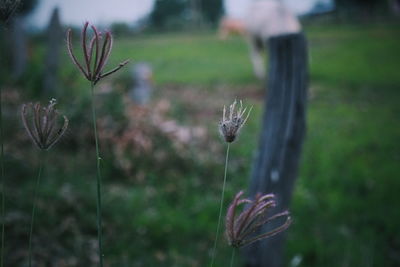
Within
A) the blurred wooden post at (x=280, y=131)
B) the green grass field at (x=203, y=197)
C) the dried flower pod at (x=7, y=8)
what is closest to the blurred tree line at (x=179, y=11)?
the green grass field at (x=203, y=197)

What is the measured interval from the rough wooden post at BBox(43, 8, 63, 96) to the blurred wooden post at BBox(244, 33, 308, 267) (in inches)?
161

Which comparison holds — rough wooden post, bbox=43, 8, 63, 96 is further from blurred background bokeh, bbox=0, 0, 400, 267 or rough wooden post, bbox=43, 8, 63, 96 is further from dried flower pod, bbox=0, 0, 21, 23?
dried flower pod, bbox=0, 0, 21, 23

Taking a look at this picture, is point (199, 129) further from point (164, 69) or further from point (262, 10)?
point (164, 69)

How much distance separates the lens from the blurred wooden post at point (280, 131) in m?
1.97

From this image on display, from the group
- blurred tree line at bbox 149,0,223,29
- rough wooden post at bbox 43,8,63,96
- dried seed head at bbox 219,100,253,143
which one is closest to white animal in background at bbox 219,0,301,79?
rough wooden post at bbox 43,8,63,96

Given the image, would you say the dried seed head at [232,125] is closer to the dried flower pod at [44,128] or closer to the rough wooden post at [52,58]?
the dried flower pod at [44,128]

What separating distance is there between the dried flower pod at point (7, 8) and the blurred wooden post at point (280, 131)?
1615mm

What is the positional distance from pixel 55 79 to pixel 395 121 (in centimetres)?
580

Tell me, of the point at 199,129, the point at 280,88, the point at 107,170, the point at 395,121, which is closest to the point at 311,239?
the point at 280,88

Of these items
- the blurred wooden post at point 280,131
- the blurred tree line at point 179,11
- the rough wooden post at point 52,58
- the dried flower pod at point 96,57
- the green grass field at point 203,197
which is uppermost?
the blurred tree line at point 179,11

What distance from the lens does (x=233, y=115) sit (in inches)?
23.1

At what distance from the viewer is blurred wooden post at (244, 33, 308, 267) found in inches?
77.5

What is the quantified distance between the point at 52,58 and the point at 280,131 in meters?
4.92

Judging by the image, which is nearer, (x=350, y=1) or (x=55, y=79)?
(x=55, y=79)
